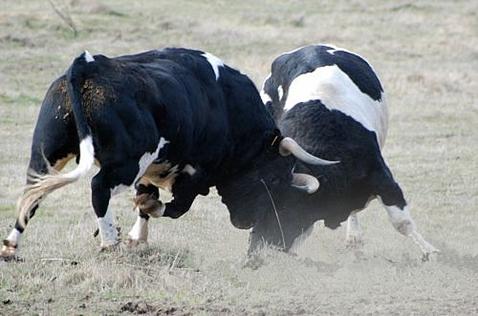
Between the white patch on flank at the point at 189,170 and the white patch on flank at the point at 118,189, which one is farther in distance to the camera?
the white patch on flank at the point at 189,170

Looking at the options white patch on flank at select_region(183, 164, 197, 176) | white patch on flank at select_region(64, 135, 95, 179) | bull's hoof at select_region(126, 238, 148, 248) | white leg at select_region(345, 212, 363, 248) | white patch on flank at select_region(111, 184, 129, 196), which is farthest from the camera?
white leg at select_region(345, 212, 363, 248)

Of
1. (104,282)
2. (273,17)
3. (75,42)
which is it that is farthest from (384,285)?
(273,17)

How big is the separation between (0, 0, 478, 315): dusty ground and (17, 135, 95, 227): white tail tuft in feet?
1.55

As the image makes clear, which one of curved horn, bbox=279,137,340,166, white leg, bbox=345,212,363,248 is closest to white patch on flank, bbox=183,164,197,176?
curved horn, bbox=279,137,340,166

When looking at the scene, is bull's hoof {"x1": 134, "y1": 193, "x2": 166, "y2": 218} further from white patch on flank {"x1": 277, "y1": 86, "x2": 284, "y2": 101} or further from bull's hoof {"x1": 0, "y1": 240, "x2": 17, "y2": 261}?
white patch on flank {"x1": 277, "y1": 86, "x2": 284, "y2": 101}

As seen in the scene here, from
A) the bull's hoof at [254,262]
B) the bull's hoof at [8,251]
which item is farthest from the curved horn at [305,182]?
the bull's hoof at [8,251]

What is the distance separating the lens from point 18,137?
16641mm

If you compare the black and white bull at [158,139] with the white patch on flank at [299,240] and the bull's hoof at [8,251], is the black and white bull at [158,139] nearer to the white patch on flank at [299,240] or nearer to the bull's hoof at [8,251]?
the bull's hoof at [8,251]

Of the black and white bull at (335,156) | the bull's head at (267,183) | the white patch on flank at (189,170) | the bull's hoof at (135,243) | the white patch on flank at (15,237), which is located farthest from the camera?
the black and white bull at (335,156)

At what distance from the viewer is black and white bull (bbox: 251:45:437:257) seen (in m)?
9.38

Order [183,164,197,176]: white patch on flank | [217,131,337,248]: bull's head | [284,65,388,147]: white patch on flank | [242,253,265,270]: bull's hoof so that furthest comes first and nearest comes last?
[284,65,388,147]: white patch on flank < [217,131,337,248]: bull's head < [183,164,197,176]: white patch on flank < [242,253,265,270]: bull's hoof

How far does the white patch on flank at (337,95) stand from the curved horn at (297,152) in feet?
2.36

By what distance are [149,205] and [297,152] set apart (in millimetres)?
1257

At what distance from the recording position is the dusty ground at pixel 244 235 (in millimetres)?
7523
